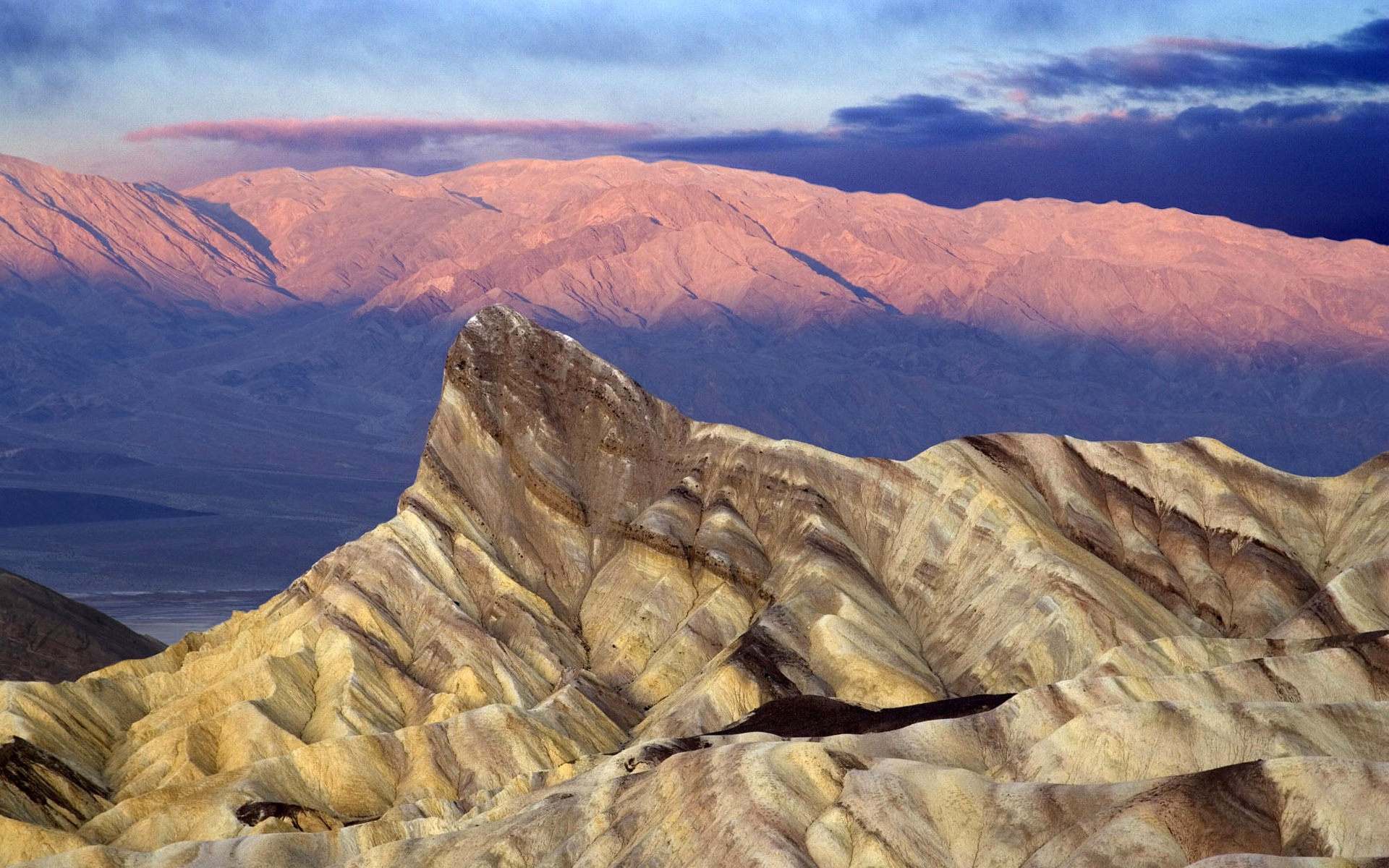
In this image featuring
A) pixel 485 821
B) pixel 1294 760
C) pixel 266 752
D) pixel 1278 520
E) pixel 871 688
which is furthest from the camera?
pixel 1278 520

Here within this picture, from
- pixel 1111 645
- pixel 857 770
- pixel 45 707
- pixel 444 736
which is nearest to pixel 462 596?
pixel 444 736

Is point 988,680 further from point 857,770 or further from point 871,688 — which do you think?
point 857,770

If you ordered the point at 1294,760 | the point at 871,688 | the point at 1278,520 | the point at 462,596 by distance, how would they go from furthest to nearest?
the point at 1278,520 < the point at 462,596 < the point at 871,688 < the point at 1294,760

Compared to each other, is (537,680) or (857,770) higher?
(857,770)

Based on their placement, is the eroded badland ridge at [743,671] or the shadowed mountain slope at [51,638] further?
the shadowed mountain slope at [51,638]

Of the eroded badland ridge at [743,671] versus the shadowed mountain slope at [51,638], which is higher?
the eroded badland ridge at [743,671]
